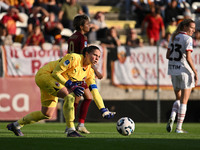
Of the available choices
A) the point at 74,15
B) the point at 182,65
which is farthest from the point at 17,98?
the point at 182,65

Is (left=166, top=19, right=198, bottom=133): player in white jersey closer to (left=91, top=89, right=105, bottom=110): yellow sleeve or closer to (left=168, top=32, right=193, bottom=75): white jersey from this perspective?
(left=168, top=32, right=193, bottom=75): white jersey

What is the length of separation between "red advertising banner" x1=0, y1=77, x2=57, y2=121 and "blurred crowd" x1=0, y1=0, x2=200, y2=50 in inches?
42.4

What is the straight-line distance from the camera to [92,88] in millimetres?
8547

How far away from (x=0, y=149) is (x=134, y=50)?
9231 mm

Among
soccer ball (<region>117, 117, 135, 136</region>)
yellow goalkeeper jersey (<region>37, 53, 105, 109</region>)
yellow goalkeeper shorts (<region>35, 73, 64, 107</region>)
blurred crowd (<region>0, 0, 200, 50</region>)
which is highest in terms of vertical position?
blurred crowd (<region>0, 0, 200, 50</region>)

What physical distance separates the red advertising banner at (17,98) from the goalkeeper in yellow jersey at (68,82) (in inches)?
232

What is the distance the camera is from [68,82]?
8.00m

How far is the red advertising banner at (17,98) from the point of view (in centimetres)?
1450

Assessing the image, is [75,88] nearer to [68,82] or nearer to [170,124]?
[68,82]

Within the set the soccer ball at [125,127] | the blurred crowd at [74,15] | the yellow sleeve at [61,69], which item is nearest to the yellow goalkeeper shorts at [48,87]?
the yellow sleeve at [61,69]

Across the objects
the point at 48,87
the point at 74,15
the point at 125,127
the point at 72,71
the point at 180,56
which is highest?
the point at 74,15

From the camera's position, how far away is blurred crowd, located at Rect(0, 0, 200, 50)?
16.4 metres

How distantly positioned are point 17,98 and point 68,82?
22.7 feet

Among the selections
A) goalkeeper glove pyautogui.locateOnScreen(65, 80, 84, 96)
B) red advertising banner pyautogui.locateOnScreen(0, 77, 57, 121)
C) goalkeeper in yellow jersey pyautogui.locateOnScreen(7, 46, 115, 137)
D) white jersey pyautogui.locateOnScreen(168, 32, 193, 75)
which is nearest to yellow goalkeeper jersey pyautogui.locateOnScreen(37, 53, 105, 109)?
goalkeeper in yellow jersey pyautogui.locateOnScreen(7, 46, 115, 137)
